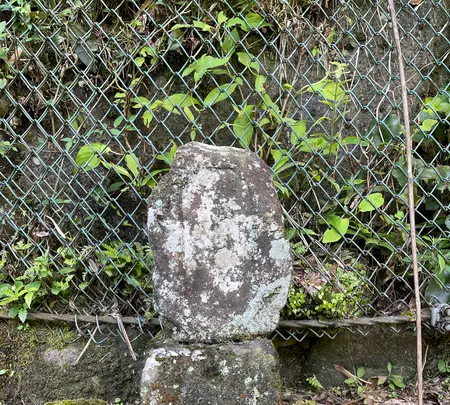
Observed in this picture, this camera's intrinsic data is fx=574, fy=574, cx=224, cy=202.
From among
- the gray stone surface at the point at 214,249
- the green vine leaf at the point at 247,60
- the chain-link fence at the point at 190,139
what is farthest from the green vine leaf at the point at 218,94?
the gray stone surface at the point at 214,249

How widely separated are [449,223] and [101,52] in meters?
1.77

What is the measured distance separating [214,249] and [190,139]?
0.88 m

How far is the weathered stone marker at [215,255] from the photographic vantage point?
1.89 meters

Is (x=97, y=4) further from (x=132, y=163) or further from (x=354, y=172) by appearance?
(x=354, y=172)

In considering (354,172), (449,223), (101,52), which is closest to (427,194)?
(449,223)

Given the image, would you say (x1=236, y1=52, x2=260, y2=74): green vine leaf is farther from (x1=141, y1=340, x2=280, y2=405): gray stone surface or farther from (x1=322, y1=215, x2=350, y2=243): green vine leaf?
(x1=141, y1=340, x2=280, y2=405): gray stone surface

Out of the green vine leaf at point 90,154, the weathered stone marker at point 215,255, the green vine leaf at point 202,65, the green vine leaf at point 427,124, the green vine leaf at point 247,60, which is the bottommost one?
the green vine leaf at point 90,154

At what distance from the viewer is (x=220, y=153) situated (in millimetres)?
1957

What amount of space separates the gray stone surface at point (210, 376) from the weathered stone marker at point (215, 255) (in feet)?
0.04

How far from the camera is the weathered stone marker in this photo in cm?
189

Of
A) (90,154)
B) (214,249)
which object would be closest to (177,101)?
(90,154)

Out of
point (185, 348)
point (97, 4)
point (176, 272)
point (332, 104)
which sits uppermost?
point (332, 104)

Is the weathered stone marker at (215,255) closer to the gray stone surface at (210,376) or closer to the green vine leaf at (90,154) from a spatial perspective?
the gray stone surface at (210,376)

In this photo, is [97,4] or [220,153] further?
[97,4]
